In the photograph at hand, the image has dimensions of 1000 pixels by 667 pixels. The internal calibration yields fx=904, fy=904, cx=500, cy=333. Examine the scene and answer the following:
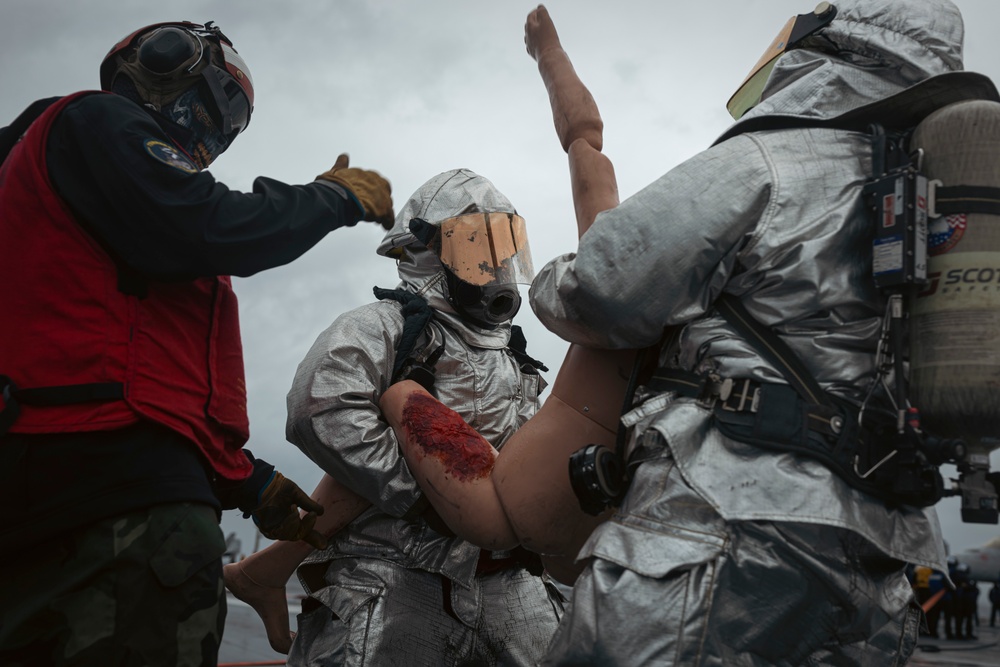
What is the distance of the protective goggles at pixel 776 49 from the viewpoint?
2137mm

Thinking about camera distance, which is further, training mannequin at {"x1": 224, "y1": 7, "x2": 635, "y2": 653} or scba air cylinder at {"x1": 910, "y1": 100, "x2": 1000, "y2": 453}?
training mannequin at {"x1": 224, "y1": 7, "x2": 635, "y2": 653}

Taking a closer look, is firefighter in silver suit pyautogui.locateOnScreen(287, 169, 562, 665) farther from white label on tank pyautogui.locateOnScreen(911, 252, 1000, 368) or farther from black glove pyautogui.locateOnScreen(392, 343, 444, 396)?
white label on tank pyautogui.locateOnScreen(911, 252, 1000, 368)

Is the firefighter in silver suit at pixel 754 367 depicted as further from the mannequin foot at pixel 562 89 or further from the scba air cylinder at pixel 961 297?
the mannequin foot at pixel 562 89

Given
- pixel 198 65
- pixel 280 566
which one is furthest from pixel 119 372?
pixel 280 566

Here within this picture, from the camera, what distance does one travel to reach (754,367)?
181 cm

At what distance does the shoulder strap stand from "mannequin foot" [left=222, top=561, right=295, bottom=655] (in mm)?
2230

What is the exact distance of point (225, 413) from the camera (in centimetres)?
212

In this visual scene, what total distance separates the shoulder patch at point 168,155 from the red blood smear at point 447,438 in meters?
1.03

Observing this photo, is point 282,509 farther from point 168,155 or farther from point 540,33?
point 540,33

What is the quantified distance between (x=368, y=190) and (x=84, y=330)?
0.76 m

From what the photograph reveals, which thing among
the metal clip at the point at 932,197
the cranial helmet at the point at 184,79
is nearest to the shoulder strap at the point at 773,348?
the metal clip at the point at 932,197

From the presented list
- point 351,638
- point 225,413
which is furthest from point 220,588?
point 351,638

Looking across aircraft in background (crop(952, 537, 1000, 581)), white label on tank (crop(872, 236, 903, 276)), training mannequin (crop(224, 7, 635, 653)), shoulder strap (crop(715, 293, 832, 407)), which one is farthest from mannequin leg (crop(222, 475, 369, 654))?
aircraft in background (crop(952, 537, 1000, 581))

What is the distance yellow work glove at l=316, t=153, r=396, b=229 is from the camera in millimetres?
2268
